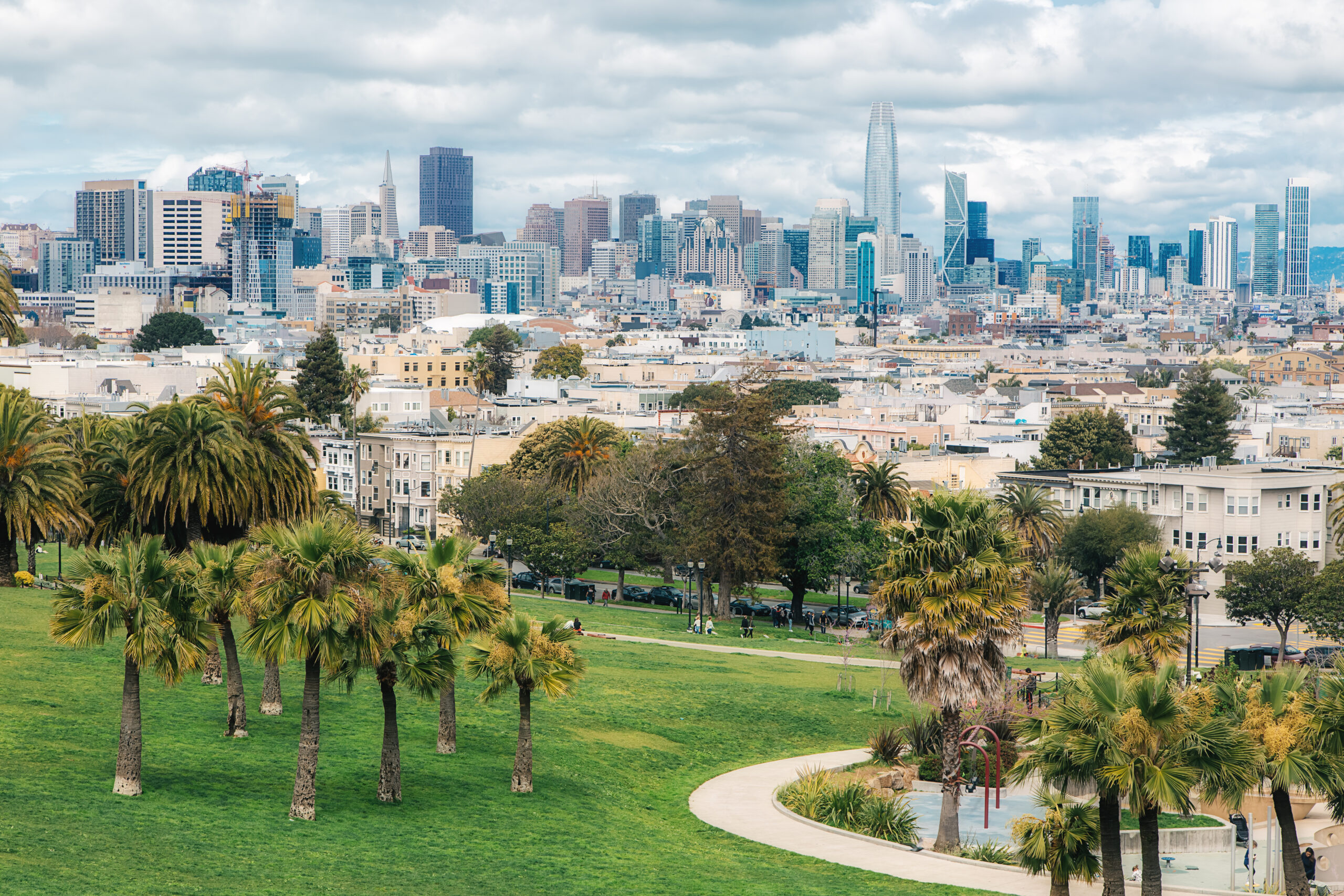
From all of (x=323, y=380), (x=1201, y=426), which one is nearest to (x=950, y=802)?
(x=1201, y=426)

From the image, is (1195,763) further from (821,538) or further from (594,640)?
(821,538)

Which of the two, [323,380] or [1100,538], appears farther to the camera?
[323,380]

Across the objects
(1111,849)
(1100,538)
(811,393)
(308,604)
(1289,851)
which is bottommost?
(1289,851)

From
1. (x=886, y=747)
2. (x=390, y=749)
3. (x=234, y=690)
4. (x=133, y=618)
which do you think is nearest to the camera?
(x=133, y=618)

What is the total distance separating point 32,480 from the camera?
5300cm

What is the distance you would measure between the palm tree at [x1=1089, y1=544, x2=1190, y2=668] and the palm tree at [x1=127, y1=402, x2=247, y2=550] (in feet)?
72.7

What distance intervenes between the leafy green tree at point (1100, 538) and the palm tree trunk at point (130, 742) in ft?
188

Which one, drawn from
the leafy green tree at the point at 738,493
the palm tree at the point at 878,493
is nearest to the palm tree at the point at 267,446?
the leafy green tree at the point at 738,493

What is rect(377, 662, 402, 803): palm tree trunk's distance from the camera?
34.2 meters

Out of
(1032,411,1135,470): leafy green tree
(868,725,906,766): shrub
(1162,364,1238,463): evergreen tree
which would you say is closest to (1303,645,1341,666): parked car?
(868,725,906,766): shrub

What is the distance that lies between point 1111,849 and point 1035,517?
170ft

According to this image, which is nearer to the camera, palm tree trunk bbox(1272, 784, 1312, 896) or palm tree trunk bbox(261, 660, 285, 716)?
palm tree trunk bbox(1272, 784, 1312, 896)

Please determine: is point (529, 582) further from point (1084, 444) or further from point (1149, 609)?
point (1084, 444)

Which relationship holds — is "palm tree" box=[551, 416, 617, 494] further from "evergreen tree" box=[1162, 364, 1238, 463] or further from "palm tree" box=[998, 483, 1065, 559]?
"evergreen tree" box=[1162, 364, 1238, 463]
